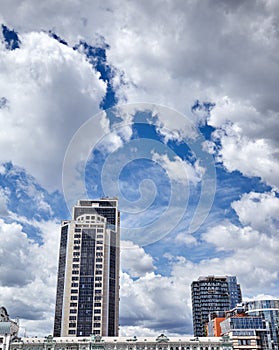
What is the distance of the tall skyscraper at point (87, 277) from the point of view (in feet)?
511

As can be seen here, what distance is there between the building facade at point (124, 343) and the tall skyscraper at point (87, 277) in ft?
134

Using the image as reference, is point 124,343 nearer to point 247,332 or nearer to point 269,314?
point 247,332

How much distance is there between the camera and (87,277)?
538 ft


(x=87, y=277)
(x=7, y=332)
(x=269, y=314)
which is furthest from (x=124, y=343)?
(x=87, y=277)

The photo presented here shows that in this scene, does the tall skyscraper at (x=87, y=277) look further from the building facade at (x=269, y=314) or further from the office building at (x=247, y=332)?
the building facade at (x=269, y=314)

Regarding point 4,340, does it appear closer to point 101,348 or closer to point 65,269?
point 101,348

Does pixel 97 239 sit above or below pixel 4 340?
above

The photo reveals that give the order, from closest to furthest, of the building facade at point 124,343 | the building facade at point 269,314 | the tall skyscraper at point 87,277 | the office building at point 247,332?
the building facade at point 124,343
the office building at point 247,332
the building facade at point 269,314
the tall skyscraper at point 87,277

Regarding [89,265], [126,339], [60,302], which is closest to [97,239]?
[89,265]

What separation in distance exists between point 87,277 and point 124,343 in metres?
55.0

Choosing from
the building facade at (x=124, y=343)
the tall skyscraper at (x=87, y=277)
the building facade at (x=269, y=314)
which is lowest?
the building facade at (x=124, y=343)

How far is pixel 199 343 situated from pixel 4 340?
55.1 meters

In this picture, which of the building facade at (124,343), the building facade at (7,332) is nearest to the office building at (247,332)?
the building facade at (124,343)

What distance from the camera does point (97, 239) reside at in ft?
564
